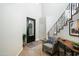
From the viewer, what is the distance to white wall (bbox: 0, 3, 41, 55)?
190 cm

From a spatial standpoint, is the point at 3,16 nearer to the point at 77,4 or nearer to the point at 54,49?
the point at 54,49

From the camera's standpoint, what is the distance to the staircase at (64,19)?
1.83 metres

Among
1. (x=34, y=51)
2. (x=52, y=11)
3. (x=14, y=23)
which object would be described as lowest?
(x=34, y=51)

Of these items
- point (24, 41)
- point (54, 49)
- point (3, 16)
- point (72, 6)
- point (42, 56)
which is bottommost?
point (42, 56)

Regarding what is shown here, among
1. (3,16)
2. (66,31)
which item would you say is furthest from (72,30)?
(3,16)

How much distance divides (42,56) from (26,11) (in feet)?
2.62

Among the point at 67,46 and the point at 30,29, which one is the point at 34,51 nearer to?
the point at 30,29

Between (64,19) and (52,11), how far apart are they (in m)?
0.24

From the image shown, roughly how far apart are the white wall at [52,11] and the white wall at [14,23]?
115 millimetres

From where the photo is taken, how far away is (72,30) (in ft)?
6.05

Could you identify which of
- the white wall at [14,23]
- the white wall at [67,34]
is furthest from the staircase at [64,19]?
the white wall at [14,23]

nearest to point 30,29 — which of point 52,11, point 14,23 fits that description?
point 14,23

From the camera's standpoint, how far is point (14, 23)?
75.5 inches

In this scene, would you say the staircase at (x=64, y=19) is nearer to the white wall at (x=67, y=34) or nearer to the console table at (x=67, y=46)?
the white wall at (x=67, y=34)
